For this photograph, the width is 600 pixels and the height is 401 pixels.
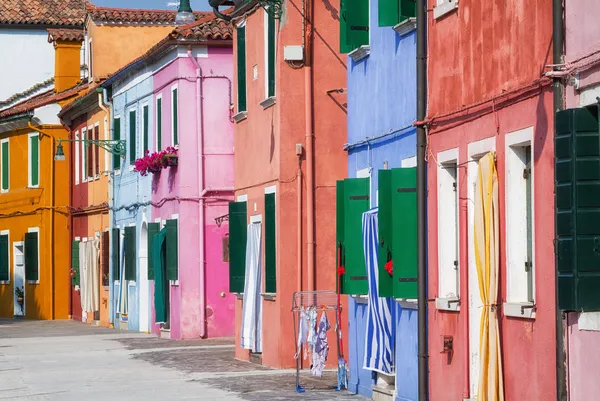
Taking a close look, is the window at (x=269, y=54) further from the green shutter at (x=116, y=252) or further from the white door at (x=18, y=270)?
the white door at (x=18, y=270)

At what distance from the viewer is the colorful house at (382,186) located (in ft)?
53.3

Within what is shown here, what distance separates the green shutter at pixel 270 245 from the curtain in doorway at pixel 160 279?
9809 mm

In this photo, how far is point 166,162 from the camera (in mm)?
33625

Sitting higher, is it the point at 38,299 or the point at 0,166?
the point at 0,166

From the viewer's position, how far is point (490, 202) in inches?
517

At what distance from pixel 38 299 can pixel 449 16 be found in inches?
1348

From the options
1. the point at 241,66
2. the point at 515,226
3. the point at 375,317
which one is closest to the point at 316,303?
the point at 375,317

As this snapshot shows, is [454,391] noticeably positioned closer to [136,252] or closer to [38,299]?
[136,252]

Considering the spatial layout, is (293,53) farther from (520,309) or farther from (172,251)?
(520,309)

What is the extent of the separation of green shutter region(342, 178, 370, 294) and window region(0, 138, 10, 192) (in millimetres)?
32663

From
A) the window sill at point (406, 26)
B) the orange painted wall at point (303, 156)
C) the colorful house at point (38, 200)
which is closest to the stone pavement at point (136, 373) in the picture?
the orange painted wall at point (303, 156)

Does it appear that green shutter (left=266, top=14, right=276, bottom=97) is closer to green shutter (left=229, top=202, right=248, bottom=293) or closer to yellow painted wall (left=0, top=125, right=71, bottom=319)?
green shutter (left=229, top=202, right=248, bottom=293)

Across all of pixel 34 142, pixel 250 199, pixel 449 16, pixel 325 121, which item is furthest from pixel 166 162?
pixel 449 16

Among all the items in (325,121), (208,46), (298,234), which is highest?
(208,46)
